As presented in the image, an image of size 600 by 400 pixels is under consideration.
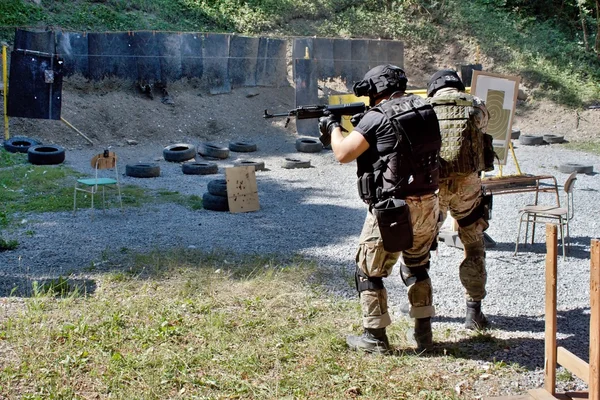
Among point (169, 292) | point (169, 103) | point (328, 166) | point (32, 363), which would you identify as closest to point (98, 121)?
point (169, 103)

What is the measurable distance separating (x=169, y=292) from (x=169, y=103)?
11.8m

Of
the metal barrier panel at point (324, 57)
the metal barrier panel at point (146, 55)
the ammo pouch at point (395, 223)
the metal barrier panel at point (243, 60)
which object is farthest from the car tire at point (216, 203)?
the metal barrier panel at point (324, 57)

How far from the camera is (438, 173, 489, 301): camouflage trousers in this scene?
523 cm

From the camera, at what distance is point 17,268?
22.2 ft

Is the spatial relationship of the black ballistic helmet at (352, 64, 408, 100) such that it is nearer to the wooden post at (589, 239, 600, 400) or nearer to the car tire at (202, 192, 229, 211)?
the wooden post at (589, 239, 600, 400)

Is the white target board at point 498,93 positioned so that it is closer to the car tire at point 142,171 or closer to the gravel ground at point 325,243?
the gravel ground at point 325,243

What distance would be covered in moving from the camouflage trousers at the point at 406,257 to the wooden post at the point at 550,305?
3.61 feet

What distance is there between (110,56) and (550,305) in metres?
14.3

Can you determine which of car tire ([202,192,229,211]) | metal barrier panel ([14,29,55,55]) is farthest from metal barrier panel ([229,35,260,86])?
car tire ([202,192,229,211])

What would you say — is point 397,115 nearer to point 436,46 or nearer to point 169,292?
point 169,292

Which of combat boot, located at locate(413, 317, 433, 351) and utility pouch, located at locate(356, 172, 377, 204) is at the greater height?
utility pouch, located at locate(356, 172, 377, 204)

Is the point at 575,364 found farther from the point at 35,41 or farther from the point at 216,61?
the point at 216,61

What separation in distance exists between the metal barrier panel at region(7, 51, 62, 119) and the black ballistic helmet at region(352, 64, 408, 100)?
36.7ft

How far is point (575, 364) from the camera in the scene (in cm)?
359
